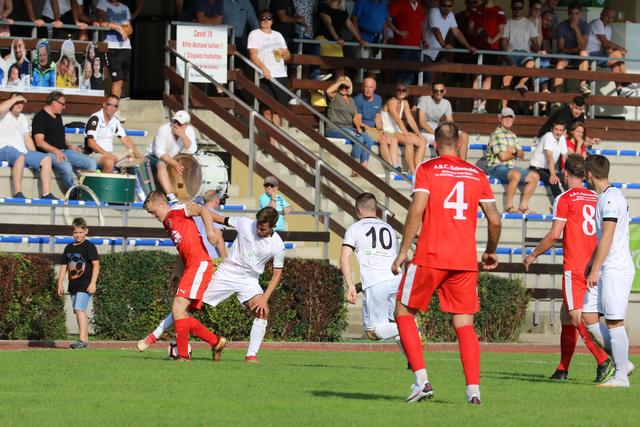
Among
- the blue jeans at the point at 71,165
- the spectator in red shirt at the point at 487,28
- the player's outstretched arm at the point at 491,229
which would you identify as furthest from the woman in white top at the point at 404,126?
the player's outstretched arm at the point at 491,229

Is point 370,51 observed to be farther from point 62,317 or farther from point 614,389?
point 614,389

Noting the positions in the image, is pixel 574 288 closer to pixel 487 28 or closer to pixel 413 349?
pixel 413 349

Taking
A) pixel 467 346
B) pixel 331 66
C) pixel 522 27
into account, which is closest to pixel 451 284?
pixel 467 346

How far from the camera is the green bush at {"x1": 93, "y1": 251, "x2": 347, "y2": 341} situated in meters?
19.5

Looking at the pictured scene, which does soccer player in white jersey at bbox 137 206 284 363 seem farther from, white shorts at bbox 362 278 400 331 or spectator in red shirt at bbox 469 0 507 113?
spectator in red shirt at bbox 469 0 507 113

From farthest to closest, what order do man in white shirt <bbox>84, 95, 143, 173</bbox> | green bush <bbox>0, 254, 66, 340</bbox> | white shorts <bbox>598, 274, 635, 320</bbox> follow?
man in white shirt <bbox>84, 95, 143, 173</bbox>, green bush <bbox>0, 254, 66, 340</bbox>, white shorts <bbox>598, 274, 635, 320</bbox>

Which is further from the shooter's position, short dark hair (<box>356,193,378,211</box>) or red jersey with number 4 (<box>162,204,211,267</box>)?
red jersey with number 4 (<box>162,204,211,267</box>)

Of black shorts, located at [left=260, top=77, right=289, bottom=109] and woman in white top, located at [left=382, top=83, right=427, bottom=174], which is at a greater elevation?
black shorts, located at [left=260, top=77, right=289, bottom=109]

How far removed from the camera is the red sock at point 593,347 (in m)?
13.5

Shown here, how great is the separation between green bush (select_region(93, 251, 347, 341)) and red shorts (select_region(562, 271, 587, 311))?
6922 millimetres

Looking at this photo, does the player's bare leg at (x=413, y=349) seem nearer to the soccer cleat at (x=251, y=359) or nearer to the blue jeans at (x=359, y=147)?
the soccer cleat at (x=251, y=359)

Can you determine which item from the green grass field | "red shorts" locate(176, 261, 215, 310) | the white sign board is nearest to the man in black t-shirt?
the white sign board

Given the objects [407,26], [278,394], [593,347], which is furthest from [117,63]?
[278,394]

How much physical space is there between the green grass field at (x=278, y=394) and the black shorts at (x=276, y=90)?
34.6 feet
